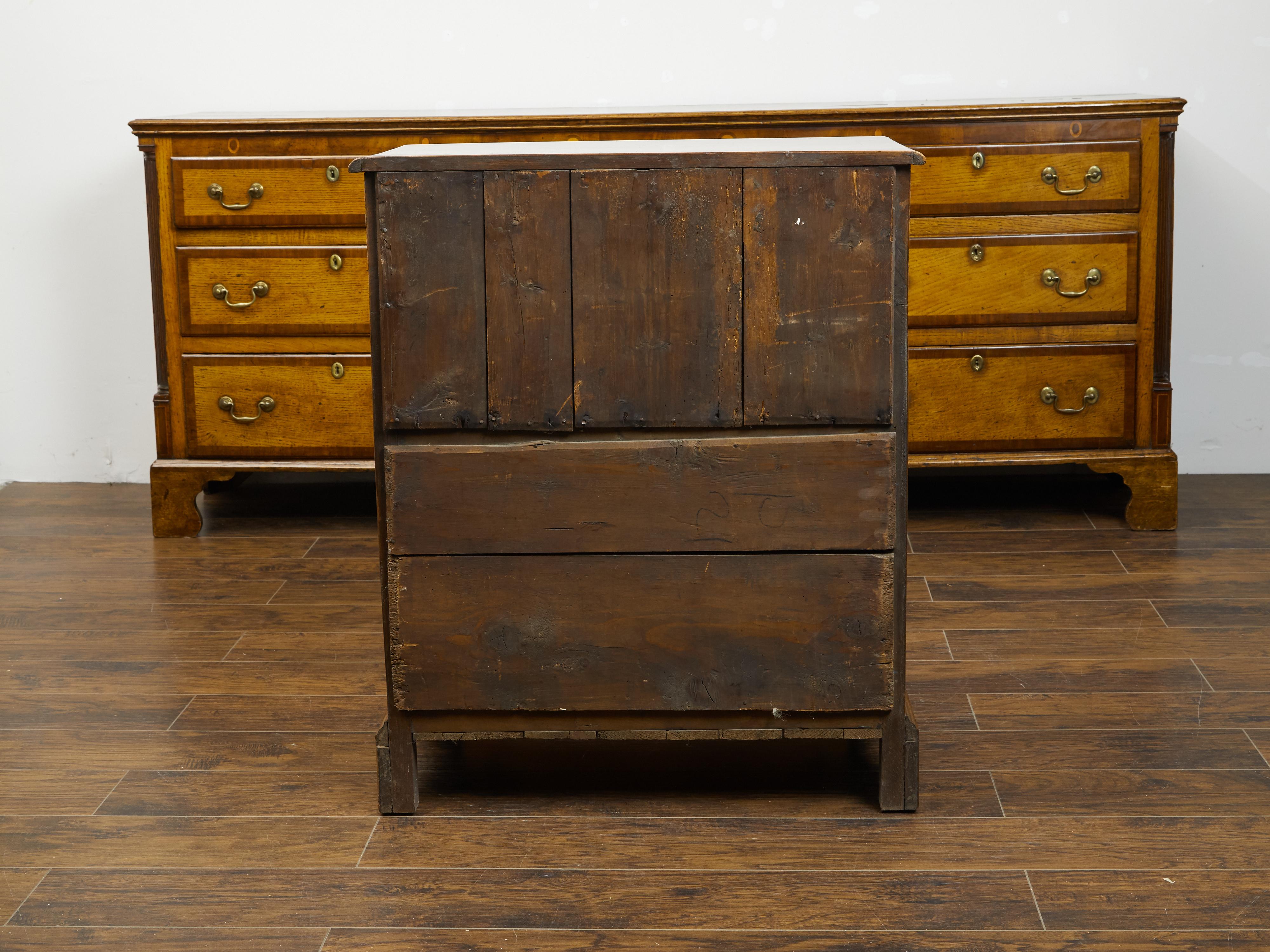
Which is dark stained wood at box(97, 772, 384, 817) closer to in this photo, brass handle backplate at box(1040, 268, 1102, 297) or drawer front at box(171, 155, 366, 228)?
drawer front at box(171, 155, 366, 228)

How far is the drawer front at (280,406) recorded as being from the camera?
10.5 ft

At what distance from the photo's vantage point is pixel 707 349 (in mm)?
1773

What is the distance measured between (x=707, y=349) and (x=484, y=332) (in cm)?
29

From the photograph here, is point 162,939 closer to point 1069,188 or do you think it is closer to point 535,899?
point 535,899

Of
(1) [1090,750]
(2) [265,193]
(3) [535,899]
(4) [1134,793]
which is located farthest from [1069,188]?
(3) [535,899]

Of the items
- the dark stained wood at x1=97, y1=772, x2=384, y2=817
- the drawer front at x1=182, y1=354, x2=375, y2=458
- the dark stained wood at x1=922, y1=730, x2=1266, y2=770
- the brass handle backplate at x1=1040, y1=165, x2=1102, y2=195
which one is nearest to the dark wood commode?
the dark stained wood at x1=97, y1=772, x2=384, y2=817

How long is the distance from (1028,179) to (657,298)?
1.60m

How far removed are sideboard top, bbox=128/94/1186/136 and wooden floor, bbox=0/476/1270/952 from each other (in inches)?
38.7

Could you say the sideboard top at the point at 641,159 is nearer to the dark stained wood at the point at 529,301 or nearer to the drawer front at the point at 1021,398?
the dark stained wood at the point at 529,301

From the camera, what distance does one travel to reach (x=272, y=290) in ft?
10.4

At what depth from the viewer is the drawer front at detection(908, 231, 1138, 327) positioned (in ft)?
10.2

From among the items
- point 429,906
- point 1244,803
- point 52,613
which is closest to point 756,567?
point 429,906

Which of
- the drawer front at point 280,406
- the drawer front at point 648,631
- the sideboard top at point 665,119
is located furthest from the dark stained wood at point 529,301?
the drawer front at point 280,406

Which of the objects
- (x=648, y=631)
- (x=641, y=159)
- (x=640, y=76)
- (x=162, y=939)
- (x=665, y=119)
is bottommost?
(x=162, y=939)
